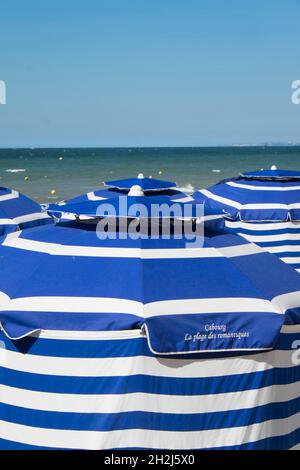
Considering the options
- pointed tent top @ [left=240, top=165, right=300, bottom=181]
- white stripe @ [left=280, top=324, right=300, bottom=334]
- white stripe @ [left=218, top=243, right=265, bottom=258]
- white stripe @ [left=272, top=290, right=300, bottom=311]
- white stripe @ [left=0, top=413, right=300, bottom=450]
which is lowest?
white stripe @ [left=0, top=413, right=300, bottom=450]

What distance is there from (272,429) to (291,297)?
2.62 feet

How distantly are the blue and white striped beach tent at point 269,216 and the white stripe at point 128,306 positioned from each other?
4.74 metres

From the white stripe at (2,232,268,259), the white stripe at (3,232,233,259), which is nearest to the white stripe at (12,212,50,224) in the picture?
the white stripe at (2,232,268,259)

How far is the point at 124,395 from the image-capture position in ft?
10.6

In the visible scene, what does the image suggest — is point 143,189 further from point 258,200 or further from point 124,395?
point 124,395

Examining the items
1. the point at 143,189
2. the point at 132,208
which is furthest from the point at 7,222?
the point at 132,208

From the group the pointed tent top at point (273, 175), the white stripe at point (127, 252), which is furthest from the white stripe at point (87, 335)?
the pointed tent top at point (273, 175)

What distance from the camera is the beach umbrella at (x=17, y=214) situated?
7.08 m

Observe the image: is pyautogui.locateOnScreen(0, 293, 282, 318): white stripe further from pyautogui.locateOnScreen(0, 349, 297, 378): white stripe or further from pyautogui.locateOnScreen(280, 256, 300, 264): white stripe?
pyautogui.locateOnScreen(280, 256, 300, 264): white stripe

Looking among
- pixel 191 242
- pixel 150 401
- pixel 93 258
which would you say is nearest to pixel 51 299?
pixel 93 258

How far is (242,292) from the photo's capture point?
3.43 meters

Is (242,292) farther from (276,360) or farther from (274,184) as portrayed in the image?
(274,184)

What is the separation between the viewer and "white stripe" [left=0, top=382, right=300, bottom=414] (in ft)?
10.7

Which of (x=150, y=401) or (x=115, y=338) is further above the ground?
(x=115, y=338)
